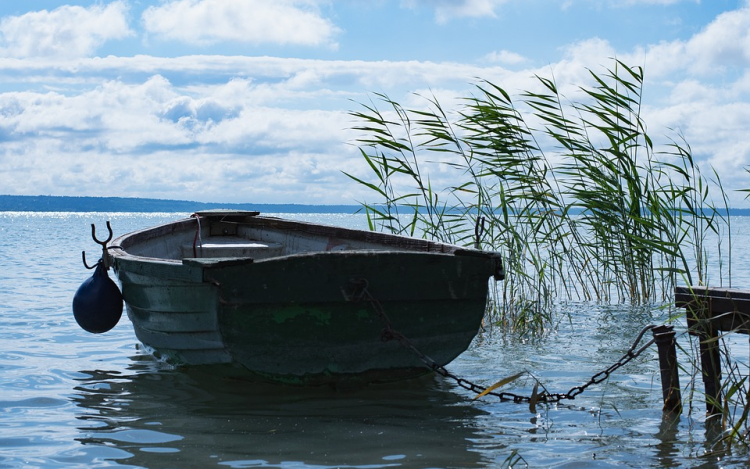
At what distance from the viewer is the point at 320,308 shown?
15.1 ft

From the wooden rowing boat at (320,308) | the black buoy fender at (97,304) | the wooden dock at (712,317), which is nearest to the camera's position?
the wooden dock at (712,317)

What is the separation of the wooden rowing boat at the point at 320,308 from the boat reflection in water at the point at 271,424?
0.24 metres

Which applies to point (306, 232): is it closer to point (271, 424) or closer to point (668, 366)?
point (271, 424)

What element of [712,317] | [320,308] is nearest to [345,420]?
[320,308]

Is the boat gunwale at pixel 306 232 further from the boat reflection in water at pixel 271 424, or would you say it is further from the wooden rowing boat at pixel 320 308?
the boat reflection in water at pixel 271 424

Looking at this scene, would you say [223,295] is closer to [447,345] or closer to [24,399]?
[447,345]

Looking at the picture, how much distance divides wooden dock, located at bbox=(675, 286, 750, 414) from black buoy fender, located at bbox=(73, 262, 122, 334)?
3.99m

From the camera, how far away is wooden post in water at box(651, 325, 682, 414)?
14.1ft

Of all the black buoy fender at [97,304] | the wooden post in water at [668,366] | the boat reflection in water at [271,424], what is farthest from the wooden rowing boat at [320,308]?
the wooden post in water at [668,366]

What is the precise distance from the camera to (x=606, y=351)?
6918mm

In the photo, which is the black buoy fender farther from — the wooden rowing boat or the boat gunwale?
Answer: the wooden rowing boat

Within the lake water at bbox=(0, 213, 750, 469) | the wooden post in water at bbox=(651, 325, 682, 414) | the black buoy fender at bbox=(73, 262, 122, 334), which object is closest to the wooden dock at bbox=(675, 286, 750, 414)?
the wooden post in water at bbox=(651, 325, 682, 414)

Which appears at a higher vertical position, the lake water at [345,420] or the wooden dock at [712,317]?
the wooden dock at [712,317]

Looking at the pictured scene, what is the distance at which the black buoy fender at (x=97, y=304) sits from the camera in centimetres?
595
